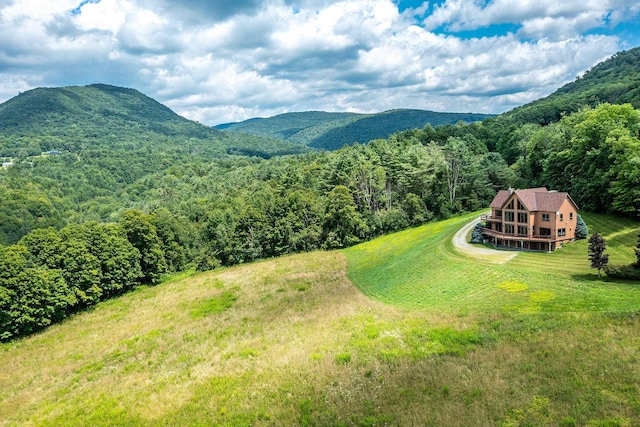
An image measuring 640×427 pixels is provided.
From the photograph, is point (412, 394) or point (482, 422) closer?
point (482, 422)

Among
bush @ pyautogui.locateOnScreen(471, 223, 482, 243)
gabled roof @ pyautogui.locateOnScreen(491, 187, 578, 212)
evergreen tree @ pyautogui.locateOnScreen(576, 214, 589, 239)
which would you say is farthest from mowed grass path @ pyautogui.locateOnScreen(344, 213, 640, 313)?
gabled roof @ pyautogui.locateOnScreen(491, 187, 578, 212)

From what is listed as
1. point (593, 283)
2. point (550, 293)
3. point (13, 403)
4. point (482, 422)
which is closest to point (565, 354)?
point (482, 422)

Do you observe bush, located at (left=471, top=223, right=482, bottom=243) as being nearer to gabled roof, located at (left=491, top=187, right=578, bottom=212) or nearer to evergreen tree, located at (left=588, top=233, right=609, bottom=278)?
gabled roof, located at (left=491, top=187, right=578, bottom=212)

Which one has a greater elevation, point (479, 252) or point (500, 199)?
point (500, 199)

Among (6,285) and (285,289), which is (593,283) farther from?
(6,285)

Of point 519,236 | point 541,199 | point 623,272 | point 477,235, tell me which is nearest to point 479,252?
point 519,236

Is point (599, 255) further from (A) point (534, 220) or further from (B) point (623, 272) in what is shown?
(A) point (534, 220)

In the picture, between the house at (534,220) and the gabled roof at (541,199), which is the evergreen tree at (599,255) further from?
the gabled roof at (541,199)
